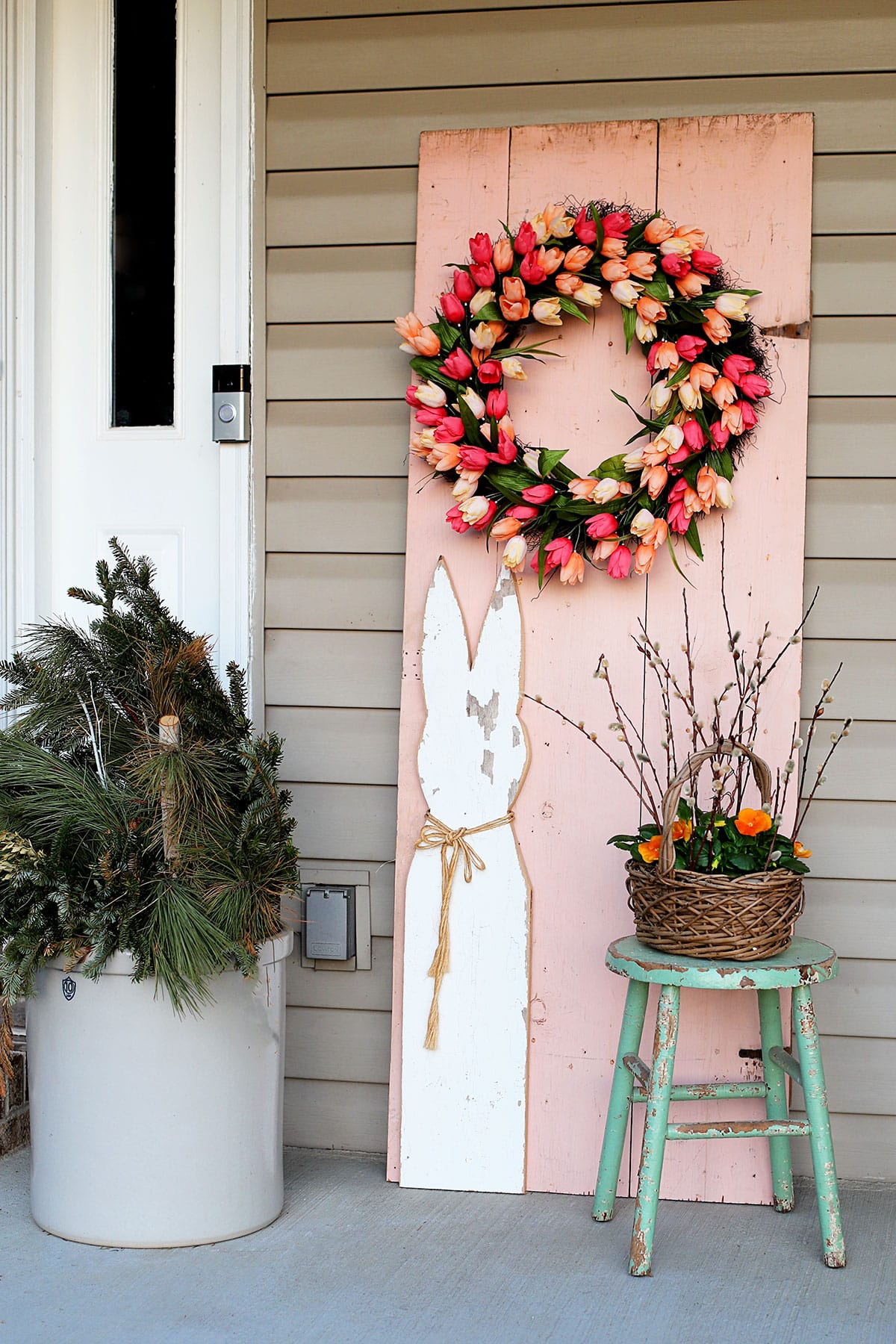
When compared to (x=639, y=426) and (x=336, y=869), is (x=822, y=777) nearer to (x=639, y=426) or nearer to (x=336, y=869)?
(x=639, y=426)

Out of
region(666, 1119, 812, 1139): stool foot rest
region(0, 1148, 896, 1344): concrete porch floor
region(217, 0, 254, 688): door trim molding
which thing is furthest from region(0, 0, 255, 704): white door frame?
region(666, 1119, 812, 1139): stool foot rest

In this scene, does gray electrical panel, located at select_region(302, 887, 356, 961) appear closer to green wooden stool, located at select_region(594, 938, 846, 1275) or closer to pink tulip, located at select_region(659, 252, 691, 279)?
green wooden stool, located at select_region(594, 938, 846, 1275)

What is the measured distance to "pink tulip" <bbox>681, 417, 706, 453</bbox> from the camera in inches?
91.2

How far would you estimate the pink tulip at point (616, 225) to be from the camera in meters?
2.35

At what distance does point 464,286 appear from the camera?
2.39 m

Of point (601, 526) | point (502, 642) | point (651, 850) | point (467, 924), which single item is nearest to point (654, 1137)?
point (651, 850)

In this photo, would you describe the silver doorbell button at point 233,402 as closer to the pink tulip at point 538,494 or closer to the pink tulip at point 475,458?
the pink tulip at point 475,458

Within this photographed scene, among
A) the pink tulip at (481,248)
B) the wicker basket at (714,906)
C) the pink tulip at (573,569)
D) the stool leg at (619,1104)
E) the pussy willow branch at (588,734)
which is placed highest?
the pink tulip at (481,248)

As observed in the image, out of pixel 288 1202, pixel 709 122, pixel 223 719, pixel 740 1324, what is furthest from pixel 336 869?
pixel 709 122

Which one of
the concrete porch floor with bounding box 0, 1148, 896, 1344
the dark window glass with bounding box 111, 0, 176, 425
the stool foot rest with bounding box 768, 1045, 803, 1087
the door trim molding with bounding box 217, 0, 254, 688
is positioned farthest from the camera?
the dark window glass with bounding box 111, 0, 176, 425

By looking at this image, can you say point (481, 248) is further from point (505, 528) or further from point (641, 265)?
point (505, 528)

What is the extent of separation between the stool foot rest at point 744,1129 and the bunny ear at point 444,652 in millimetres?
860

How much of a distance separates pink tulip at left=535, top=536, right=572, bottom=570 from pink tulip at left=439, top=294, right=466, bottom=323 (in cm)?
47

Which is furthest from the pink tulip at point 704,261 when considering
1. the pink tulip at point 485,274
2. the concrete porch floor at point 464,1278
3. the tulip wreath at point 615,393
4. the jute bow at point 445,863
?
the concrete porch floor at point 464,1278
